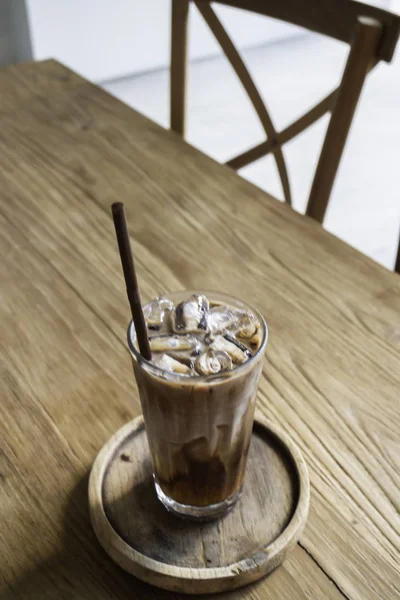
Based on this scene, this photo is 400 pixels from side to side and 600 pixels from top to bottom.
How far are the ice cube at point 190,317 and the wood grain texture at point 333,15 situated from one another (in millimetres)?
559

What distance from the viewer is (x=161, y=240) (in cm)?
80

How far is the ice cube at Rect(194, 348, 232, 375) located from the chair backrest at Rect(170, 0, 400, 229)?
22.6 inches

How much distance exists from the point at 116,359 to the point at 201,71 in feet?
10.7

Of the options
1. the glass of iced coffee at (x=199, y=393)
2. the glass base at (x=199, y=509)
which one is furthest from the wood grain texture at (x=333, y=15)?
the glass base at (x=199, y=509)

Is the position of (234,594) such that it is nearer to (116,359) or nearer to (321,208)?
(116,359)

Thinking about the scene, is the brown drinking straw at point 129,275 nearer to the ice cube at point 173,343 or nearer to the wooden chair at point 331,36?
the ice cube at point 173,343

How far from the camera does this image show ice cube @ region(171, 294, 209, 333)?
1.51 feet

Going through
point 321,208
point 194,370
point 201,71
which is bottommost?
point 201,71

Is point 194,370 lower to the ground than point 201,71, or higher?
higher

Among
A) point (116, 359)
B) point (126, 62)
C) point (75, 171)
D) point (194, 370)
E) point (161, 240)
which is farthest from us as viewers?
point (126, 62)

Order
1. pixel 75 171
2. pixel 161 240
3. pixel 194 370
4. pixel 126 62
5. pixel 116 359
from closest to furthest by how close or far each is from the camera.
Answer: pixel 194 370
pixel 116 359
pixel 161 240
pixel 75 171
pixel 126 62

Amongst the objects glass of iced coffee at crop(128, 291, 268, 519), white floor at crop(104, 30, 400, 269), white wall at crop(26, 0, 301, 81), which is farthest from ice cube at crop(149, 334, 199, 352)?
white wall at crop(26, 0, 301, 81)

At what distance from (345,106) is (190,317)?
55cm

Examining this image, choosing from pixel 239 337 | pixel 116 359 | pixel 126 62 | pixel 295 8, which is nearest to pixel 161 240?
pixel 116 359
